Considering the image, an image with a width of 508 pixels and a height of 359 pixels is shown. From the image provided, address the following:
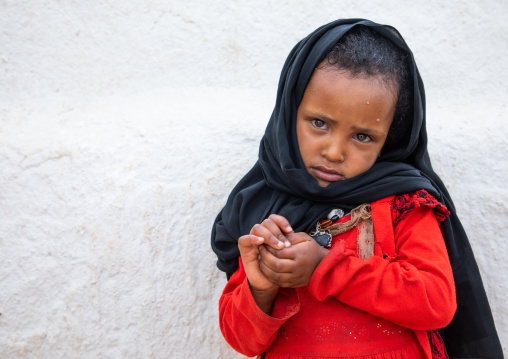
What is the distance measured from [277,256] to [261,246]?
0.17 ft

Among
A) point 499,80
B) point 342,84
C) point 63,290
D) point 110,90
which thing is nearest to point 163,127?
point 110,90

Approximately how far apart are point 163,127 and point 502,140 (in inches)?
55.4

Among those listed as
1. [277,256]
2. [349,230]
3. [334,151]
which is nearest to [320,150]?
[334,151]

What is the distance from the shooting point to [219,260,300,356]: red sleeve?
123cm

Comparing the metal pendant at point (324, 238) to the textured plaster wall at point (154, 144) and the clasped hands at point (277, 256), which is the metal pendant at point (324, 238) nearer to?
the clasped hands at point (277, 256)

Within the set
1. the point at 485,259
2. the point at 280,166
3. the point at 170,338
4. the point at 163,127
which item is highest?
the point at 280,166


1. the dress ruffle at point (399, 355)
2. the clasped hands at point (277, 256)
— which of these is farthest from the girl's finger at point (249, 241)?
the dress ruffle at point (399, 355)

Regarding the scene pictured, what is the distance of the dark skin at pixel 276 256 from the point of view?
1.17m

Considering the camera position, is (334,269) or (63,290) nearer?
(334,269)

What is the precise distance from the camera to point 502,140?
1.81 m

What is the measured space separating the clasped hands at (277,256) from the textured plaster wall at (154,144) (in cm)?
56

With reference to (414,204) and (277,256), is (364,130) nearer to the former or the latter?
(414,204)

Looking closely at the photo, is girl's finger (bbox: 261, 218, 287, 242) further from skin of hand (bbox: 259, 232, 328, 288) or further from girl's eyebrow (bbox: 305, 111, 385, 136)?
girl's eyebrow (bbox: 305, 111, 385, 136)

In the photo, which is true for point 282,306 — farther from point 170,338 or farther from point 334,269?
point 170,338
